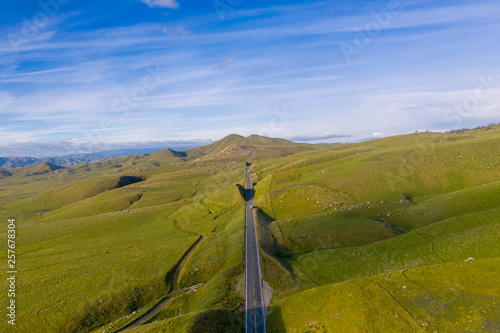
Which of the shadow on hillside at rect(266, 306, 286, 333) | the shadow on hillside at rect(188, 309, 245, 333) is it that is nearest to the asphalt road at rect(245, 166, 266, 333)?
the shadow on hillside at rect(266, 306, 286, 333)

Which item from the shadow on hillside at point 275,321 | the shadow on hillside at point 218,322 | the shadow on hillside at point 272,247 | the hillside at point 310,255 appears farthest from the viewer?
the shadow on hillside at point 272,247

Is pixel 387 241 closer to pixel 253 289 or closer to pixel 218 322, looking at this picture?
pixel 253 289

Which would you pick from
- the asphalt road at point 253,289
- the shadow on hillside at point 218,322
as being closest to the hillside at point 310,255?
the shadow on hillside at point 218,322

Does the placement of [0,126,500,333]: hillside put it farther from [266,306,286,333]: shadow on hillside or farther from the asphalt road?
the asphalt road

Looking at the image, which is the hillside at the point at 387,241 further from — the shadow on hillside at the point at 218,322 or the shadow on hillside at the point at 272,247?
the shadow on hillside at the point at 218,322

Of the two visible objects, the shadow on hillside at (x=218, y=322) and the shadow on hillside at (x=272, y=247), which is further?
the shadow on hillside at (x=272, y=247)

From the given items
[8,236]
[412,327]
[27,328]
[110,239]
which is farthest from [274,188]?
[8,236]
